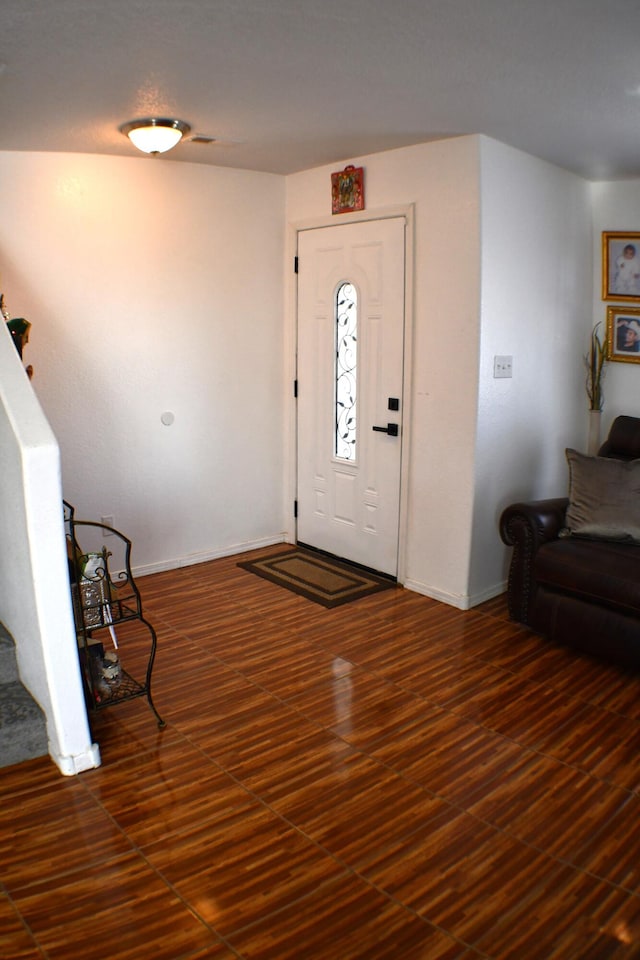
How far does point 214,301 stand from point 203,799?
3090 millimetres

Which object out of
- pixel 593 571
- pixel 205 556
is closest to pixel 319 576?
pixel 205 556

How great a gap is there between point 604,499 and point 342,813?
7.00 ft

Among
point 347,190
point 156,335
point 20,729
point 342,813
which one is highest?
point 347,190

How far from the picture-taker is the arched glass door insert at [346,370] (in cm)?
447

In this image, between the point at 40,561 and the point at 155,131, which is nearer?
the point at 40,561

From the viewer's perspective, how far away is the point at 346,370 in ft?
14.9

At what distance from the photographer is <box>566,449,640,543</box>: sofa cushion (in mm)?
3629

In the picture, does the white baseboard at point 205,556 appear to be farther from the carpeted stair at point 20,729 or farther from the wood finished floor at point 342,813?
the carpeted stair at point 20,729

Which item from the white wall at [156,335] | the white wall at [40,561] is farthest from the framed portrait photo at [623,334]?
the white wall at [40,561]

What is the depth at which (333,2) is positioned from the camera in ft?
6.65

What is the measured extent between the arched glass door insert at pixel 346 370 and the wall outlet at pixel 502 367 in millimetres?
906

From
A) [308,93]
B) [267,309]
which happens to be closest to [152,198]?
[267,309]

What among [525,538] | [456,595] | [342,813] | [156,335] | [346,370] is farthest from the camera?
[346,370]

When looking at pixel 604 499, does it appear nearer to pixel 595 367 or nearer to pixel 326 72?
pixel 595 367
